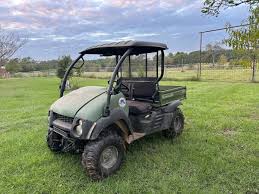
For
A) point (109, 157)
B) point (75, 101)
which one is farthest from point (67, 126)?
point (109, 157)

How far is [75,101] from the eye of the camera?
149 inches

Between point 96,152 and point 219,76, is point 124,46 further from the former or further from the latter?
point 219,76

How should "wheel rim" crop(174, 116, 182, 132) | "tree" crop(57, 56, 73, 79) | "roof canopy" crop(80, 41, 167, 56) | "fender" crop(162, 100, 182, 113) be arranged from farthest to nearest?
"tree" crop(57, 56, 73, 79)
"wheel rim" crop(174, 116, 182, 132)
"fender" crop(162, 100, 182, 113)
"roof canopy" crop(80, 41, 167, 56)

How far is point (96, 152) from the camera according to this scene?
3.40 m

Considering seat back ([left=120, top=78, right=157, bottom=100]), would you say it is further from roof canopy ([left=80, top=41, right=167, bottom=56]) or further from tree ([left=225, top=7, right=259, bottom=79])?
tree ([left=225, top=7, right=259, bottom=79])

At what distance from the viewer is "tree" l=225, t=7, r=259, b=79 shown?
394cm

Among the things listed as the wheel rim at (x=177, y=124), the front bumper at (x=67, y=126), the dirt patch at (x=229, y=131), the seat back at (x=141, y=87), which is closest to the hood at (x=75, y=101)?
the front bumper at (x=67, y=126)

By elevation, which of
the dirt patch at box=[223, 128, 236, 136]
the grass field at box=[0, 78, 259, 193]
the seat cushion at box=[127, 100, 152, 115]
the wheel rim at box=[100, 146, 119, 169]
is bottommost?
the grass field at box=[0, 78, 259, 193]

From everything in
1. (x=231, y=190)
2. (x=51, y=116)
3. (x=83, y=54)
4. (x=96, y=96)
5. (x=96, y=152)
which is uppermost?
(x=83, y=54)

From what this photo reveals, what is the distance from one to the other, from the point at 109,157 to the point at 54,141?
41.3 inches

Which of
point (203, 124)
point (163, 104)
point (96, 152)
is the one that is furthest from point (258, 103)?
point (96, 152)

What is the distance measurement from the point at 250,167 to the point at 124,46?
2.37 meters

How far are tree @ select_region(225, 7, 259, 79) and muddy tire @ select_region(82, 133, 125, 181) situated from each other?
7.37ft

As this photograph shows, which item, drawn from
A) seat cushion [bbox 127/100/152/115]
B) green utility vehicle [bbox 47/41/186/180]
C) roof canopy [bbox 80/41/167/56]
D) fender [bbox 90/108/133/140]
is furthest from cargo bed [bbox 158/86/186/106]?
fender [bbox 90/108/133/140]
